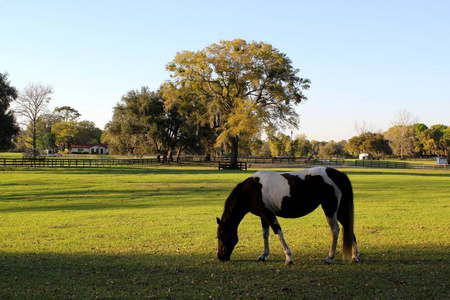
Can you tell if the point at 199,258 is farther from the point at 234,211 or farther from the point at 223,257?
the point at 234,211

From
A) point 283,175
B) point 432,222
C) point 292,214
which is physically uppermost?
point 283,175

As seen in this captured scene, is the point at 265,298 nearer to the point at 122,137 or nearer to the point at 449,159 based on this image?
the point at 122,137

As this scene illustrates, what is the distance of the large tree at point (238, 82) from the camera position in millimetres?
48156

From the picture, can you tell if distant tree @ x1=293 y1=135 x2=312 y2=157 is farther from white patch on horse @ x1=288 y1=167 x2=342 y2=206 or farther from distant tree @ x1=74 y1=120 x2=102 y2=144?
white patch on horse @ x1=288 y1=167 x2=342 y2=206

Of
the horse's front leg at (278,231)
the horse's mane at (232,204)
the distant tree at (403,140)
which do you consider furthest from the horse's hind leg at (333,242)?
the distant tree at (403,140)

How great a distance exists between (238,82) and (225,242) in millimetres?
43353

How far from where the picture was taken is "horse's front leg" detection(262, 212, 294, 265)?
21.8 feet

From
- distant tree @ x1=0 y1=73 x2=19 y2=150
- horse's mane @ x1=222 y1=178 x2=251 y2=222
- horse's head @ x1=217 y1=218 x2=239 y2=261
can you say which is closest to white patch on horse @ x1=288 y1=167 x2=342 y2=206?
horse's mane @ x1=222 y1=178 x2=251 y2=222

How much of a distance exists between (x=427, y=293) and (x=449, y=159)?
311ft

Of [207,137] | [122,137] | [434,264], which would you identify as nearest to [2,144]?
[122,137]

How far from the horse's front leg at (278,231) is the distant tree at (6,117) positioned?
49.5 m

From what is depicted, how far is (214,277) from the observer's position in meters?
6.01

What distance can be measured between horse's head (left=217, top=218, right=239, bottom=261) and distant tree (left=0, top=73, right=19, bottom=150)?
48792 millimetres

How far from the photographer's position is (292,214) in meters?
6.97
